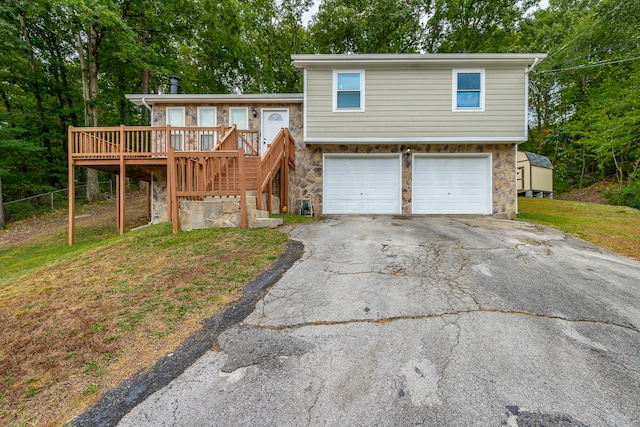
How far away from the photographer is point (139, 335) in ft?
8.02

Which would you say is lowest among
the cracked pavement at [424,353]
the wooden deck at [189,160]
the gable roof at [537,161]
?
the cracked pavement at [424,353]

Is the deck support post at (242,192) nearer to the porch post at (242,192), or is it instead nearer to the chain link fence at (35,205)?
the porch post at (242,192)

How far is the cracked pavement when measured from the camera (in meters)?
1.62

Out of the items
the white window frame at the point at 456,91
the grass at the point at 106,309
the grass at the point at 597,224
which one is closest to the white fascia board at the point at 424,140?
the white window frame at the point at 456,91

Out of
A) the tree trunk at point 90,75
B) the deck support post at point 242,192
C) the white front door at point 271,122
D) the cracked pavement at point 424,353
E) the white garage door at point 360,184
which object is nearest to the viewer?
the cracked pavement at point 424,353

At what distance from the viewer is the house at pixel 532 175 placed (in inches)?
635

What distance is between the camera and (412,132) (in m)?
8.70

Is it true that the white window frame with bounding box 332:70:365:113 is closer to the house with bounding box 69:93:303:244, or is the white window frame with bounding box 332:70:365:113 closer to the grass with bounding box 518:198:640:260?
the house with bounding box 69:93:303:244

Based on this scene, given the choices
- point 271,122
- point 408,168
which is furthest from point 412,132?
point 271,122

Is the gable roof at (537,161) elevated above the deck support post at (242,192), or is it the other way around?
the gable roof at (537,161)

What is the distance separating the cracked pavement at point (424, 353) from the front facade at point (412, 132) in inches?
211

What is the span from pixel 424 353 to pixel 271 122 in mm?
8985

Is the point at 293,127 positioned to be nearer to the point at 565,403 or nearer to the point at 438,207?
the point at 438,207

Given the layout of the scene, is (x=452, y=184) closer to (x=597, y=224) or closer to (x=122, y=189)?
(x=597, y=224)
